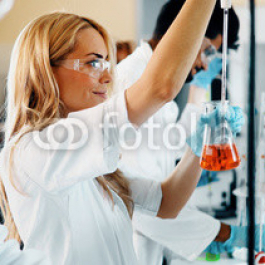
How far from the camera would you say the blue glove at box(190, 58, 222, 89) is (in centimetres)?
187

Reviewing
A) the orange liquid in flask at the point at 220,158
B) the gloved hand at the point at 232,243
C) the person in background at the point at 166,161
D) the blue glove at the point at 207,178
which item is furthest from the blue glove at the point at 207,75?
the orange liquid in flask at the point at 220,158

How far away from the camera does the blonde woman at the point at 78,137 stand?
63 cm

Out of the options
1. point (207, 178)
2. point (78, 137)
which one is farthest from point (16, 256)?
point (207, 178)

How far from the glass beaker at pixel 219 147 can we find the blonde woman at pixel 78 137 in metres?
0.22

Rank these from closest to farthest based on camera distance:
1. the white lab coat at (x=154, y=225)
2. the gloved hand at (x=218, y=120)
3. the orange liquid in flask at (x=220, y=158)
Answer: the orange liquid in flask at (x=220, y=158) → the gloved hand at (x=218, y=120) → the white lab coat at (x=154, y=225)

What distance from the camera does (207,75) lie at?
1.88m

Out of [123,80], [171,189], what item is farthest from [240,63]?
[171,189]

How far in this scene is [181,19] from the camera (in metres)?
0.63

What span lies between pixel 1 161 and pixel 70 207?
0.24 m

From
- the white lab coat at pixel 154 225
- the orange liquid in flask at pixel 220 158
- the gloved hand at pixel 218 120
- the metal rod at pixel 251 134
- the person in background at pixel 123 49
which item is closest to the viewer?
the metal rod at pixel 251 134

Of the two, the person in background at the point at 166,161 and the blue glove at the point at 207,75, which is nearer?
the person in background at the point at 166,161

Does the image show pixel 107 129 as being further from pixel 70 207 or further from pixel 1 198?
pixel 1 198

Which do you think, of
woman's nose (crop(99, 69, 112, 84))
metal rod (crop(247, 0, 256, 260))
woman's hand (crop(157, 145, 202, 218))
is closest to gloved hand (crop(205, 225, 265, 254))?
woman's hand (crop(157, 145, 202, 218))

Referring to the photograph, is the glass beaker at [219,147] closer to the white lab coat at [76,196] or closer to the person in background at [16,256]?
the white lab coat at [76,196]
